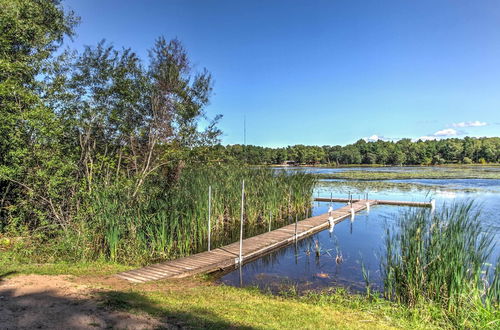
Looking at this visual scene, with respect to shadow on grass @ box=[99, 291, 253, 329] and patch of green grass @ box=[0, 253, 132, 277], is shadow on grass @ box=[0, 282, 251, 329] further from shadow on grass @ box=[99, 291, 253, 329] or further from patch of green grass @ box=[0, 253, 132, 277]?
patch of green grass @ box=[0, 253, 132, 277]

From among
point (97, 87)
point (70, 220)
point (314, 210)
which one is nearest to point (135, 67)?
point (97, 87)

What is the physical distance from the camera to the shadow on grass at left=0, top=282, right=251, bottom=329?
3.28 meters

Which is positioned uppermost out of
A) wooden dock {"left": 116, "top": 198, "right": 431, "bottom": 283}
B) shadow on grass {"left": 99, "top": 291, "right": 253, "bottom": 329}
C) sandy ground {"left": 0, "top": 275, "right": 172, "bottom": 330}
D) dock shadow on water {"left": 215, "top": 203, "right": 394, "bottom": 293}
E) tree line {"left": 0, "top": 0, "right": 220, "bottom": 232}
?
tree line {"left": 0, "top": 0, "right": 220, "bottom": 232}

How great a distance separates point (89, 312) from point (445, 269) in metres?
4.71

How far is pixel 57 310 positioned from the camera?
3570 mm

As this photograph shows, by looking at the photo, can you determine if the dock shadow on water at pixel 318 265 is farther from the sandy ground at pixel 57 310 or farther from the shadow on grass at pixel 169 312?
the sandy ground at pixel 57 310

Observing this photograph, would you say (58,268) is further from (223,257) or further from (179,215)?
(223,257)

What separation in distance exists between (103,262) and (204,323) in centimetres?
371

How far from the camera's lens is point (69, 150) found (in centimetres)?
728

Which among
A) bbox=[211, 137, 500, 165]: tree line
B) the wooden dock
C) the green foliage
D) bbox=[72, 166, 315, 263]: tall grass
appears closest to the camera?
the wooden dock

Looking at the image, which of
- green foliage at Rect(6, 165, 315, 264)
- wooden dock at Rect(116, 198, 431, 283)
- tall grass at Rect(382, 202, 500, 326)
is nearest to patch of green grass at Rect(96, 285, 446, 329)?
tall grass at Rect(382, 202, 500, 326)

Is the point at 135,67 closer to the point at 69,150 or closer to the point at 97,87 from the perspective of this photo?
the point at 97,87

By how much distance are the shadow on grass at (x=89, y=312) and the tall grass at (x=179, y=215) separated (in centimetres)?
257

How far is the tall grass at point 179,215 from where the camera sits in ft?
22.8
